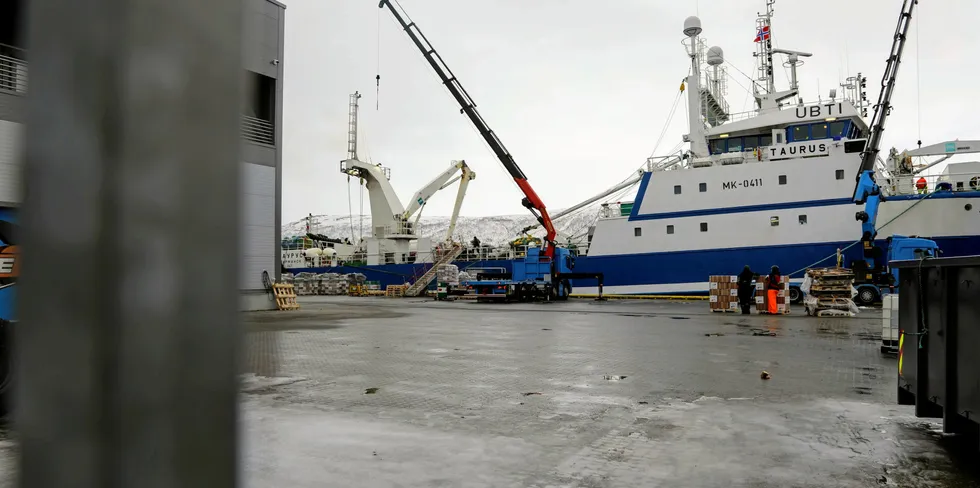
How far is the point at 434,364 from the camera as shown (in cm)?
755

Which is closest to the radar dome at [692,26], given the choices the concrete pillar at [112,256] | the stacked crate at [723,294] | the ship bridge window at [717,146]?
the ship bridge window at [717,146]

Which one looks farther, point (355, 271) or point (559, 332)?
point (355, 271)

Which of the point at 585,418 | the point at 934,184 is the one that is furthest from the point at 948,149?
the point at 585,418

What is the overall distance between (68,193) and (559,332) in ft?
37.6

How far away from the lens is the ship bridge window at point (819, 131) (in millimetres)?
24469

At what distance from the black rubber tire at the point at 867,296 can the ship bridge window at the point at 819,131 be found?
7775 millimetres

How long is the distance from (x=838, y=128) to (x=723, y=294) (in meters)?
11.1

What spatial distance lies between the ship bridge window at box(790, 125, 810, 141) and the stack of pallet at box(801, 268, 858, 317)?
10.6 meters

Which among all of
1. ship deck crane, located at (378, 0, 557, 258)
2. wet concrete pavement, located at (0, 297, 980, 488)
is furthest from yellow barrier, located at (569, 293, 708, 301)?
wet concrete pavement, located at (0, 297, 980, 488)

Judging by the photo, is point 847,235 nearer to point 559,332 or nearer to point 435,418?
point 559,332

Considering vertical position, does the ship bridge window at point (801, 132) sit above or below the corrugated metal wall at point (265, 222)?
above

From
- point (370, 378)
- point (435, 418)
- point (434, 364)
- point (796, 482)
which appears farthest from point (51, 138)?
point (434, 364)

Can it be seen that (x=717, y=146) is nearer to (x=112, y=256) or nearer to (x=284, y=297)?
(x=284, y=297)

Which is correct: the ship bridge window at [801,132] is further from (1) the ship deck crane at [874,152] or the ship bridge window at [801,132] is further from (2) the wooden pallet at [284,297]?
(2) the wooden pallet at [284,297]
